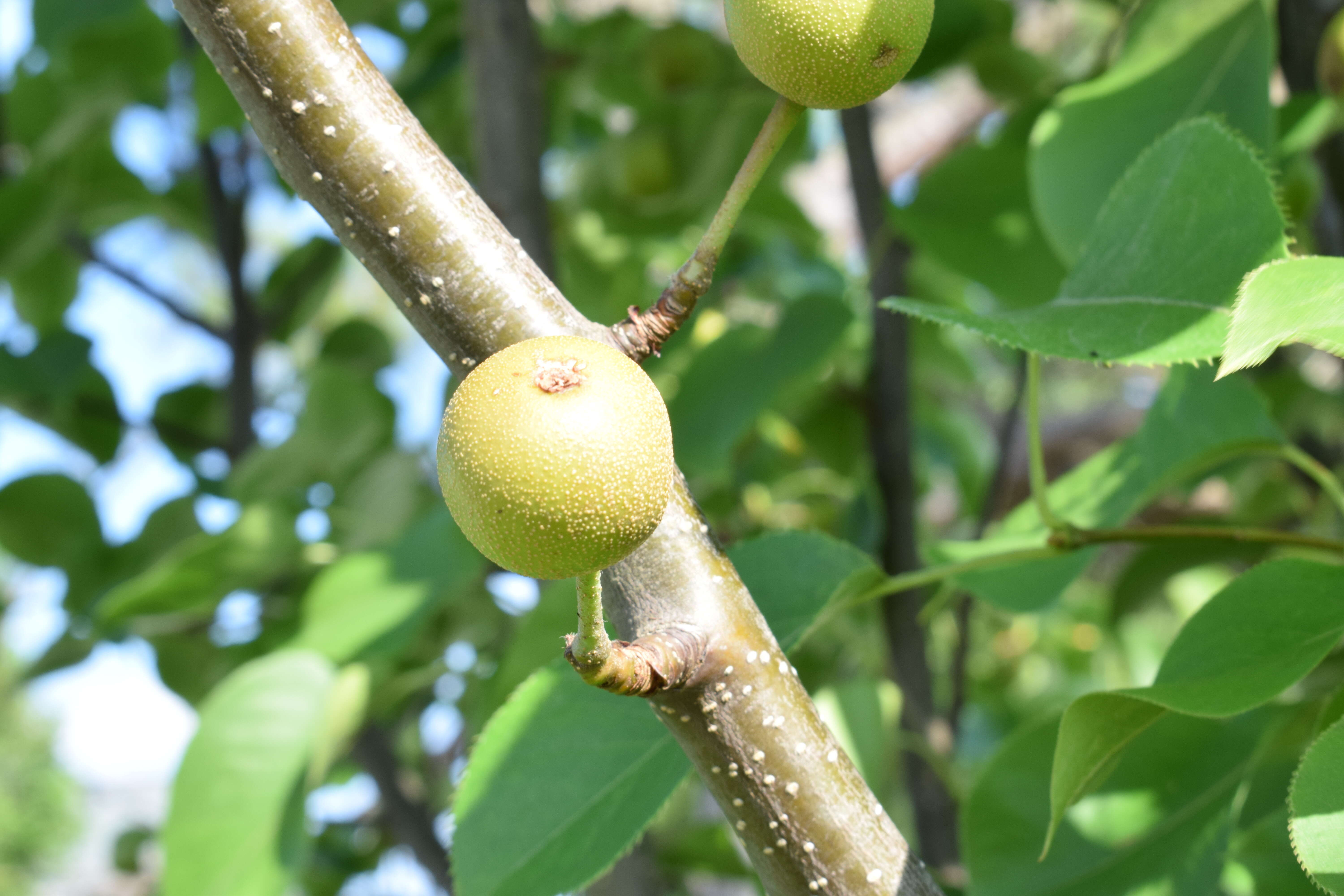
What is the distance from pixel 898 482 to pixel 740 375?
0.62ft

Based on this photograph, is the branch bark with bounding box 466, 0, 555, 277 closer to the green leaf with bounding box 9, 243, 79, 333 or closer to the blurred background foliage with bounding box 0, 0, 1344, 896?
the blurred background foliage with bounding box 0, 0, 1344, 896

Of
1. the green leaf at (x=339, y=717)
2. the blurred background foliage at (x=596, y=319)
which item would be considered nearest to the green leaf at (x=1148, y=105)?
the blurred background foliage at (x=596, y=319)

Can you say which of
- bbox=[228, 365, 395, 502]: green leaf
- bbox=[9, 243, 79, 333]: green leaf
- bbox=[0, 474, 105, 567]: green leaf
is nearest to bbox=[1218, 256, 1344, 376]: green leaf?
bbox=[228, 365, 395, 502]: green leaf

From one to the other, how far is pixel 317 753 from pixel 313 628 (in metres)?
0.12

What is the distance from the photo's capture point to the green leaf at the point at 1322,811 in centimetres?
26

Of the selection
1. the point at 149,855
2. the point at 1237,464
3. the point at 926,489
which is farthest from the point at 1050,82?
the point at 149,855

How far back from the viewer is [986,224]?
790 mm

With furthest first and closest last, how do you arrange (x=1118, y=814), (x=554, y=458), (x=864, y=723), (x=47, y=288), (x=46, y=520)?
(x=47, y=288), (x=46, y=520), (x=864, y=723), (x=1118, y=814), (x=554, y=458)

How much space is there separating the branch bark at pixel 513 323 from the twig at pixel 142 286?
0.96m

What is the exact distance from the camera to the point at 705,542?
31cm

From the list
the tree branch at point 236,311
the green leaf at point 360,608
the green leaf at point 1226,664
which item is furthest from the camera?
the tree branch at point 236,311

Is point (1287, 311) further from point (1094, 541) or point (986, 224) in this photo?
point (986, 224)

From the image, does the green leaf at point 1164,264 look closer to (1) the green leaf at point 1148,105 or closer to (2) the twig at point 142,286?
(1) the green leaf at point 1148,105

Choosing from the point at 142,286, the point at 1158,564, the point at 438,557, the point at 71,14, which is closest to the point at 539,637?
the point at 438,557
